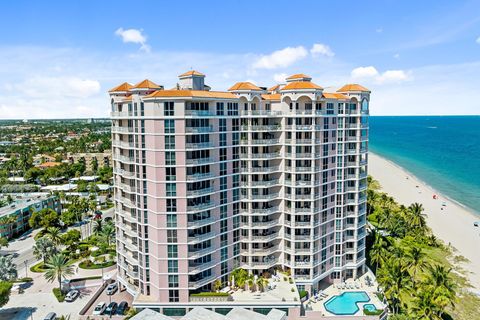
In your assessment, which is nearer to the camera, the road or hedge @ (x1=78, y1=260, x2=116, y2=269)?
hedge @ (x1=78, y1=260, x2=116, y2=269)

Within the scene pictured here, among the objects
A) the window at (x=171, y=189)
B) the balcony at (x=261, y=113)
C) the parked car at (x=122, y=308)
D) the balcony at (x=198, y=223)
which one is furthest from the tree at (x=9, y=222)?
the balcony at (x=261, y=113)

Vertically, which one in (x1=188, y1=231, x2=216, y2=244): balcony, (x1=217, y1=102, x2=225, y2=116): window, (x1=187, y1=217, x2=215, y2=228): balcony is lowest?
(x1=188, y1=231, x2=216, y2=244): balcony

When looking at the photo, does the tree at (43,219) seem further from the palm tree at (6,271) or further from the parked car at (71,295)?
the parked car at (71,295)

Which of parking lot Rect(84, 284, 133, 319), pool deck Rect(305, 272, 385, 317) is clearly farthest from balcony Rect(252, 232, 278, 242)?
parking lot Rect(84, 284, 133, 319)

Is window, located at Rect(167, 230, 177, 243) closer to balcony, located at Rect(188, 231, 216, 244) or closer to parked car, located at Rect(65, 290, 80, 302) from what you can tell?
balcony, located at Rect(188, 231, 216, 244)

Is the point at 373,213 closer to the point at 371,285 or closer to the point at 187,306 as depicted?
the point at 371,285

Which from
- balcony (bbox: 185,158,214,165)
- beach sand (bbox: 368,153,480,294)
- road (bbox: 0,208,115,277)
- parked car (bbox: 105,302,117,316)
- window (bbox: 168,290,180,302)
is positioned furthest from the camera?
beach sand (bbox: 368,153,480,294)
